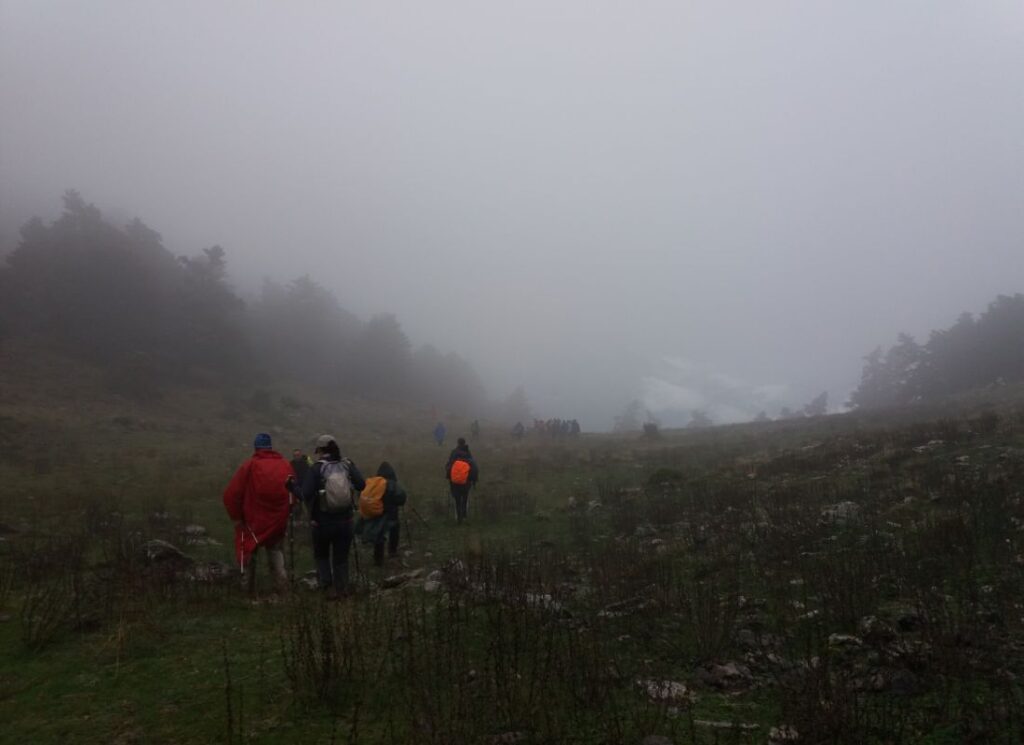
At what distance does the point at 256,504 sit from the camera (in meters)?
7.85

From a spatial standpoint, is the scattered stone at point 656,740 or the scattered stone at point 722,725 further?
the scattered stone at point 722,725

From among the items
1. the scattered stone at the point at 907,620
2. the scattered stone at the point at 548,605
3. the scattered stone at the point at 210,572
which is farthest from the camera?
the scattered stone at the point at 210,572

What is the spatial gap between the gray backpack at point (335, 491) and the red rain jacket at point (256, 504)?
63 centimetres

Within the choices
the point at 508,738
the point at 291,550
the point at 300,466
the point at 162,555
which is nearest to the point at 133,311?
the point at 300,466

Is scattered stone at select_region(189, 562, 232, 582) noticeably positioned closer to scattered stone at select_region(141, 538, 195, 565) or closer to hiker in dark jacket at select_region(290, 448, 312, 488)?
scattered stone at select_region(141, 538, 195, 565)

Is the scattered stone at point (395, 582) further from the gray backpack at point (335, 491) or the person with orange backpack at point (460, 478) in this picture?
the person with orange backpack at point (460, 478)

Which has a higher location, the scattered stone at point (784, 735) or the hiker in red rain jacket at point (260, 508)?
the hiker in red rain jacket at point (260, 508)

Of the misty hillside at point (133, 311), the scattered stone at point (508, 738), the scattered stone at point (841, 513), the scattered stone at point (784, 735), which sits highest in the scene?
the misty hillside at point (133, 311)

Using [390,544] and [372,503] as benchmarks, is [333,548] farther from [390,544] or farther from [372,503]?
[390,544]

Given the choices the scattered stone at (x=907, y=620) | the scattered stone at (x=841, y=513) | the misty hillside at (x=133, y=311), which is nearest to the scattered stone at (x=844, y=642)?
the scattered stone at (x=907, y=620)

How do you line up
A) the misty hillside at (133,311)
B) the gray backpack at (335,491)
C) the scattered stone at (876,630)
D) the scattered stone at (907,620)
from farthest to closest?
the misty hillside at (133,311) < the gray backpack at (335,491) < the scattered stone at (907,620) < the scattered stone at (876,630)

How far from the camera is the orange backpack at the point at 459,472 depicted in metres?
14.0

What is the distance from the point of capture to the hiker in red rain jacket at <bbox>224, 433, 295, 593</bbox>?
308 inches

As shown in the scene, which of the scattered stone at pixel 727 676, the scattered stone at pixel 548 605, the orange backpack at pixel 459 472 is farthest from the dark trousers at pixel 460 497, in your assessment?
the scattered stone at pixel 727 676
